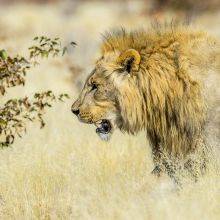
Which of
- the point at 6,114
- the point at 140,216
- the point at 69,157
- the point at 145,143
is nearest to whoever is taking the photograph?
the point at 140,216

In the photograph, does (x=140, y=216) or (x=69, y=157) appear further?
(x=69, y=157)

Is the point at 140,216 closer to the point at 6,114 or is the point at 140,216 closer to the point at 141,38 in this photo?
the point at 141,38

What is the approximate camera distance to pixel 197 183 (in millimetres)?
6699

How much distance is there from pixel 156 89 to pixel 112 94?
0.39 meters

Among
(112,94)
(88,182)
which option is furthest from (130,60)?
(88,182)

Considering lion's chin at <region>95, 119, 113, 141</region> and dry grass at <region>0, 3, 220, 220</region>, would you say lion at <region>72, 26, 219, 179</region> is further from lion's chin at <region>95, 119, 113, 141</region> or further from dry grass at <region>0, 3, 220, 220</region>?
dry grass at <region>0, 3, 220, 220</region>

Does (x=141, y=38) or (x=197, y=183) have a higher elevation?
(x=141, y=38)

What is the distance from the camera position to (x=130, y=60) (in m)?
7.00

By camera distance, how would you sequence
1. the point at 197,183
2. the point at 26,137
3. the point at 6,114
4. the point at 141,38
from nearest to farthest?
the point at 197,183
the point at 141,38
the point at 6,114
the point at 26,137

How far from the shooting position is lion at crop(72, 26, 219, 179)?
271 inches

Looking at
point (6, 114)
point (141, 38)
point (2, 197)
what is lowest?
point (2, 197)

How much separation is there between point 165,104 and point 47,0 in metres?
51.8

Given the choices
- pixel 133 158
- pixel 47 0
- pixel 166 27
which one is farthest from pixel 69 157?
pixel 47 0

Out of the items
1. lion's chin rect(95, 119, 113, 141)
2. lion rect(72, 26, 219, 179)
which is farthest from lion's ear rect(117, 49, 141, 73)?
lion's chin rect(95, 119, 113, 141)
